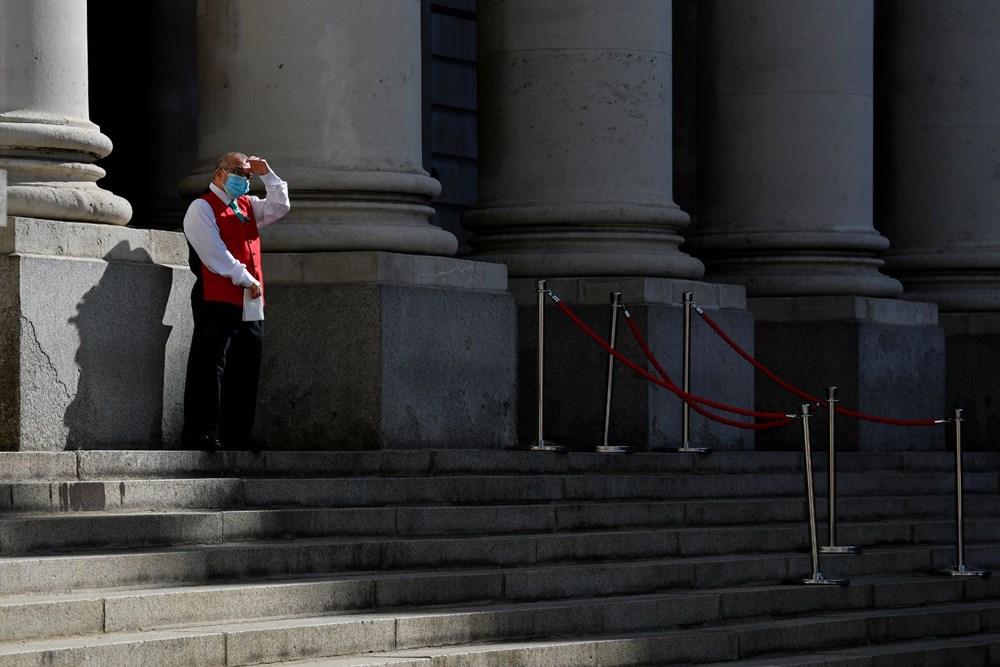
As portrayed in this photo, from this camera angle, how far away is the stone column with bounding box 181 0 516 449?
16.2m

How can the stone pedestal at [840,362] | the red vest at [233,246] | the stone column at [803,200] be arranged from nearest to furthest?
1. the red vest at [233,246]
2. the stone pedestal at [840,362]
3. the stone column at [803,200]

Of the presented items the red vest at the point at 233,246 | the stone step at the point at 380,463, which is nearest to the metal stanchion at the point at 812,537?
the stone step at the point at 380,463

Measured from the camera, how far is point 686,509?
53.2ft

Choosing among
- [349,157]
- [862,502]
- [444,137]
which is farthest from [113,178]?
[862,502]

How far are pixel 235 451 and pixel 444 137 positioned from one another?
15573 mm

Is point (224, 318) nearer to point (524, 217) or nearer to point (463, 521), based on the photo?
point (463, 521)

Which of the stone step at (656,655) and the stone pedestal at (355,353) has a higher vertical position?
the stone pedestal at (355,353)

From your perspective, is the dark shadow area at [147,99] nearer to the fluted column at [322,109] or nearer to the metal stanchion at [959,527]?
the fluted column at [322,109]

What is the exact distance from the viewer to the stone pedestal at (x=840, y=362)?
74.0ft

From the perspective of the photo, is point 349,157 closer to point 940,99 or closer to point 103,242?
point 103,242

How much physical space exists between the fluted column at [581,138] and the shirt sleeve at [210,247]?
604 cm

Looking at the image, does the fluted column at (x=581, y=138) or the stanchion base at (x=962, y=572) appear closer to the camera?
the stanchion base at (x=962, y=572)

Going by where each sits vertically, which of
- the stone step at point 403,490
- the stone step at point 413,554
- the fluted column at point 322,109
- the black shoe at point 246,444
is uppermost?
the fluted column at point 322,109

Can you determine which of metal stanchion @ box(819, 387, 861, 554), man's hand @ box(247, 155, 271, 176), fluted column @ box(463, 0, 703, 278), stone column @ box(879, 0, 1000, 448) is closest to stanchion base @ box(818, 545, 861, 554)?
metal stanchion @ box(819, 387, 861, 554)
